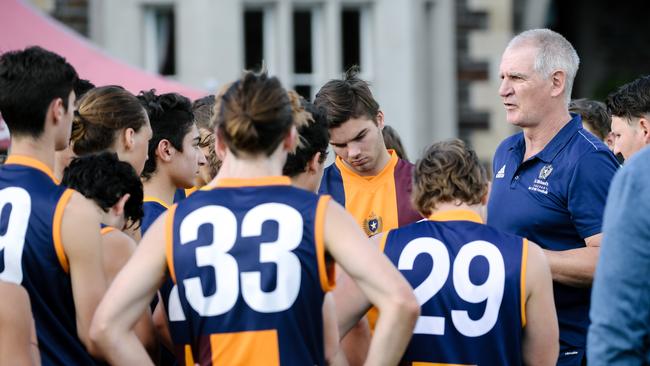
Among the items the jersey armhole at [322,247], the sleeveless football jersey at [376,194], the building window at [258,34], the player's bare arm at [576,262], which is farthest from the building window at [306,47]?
the jersey armhole at [322,247]

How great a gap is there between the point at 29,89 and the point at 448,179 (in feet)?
4.62

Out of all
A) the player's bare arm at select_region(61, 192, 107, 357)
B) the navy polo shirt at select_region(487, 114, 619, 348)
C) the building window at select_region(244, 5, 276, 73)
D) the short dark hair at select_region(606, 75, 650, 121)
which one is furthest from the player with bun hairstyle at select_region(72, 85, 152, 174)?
the building window at select_region(244, 5, 276, 73)

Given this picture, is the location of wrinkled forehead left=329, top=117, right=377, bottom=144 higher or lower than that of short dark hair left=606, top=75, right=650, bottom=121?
lower

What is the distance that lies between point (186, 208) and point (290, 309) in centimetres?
42

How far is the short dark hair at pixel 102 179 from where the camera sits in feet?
12.5

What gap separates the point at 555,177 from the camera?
182 inches

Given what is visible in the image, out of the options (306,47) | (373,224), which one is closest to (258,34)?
(306,47)

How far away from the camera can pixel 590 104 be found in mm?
5953

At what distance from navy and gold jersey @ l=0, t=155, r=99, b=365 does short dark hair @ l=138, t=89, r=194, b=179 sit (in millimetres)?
1174

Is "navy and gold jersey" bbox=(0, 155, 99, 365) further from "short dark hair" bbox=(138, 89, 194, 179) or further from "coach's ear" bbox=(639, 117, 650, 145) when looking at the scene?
"coach's ear" bbox=(639, 117, 650, 145)

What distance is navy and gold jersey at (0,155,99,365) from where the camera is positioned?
349cm

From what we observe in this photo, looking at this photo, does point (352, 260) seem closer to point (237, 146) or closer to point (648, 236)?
point (237, 146)

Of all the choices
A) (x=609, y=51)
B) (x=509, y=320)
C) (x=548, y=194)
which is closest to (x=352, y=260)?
(x=509, y=320)

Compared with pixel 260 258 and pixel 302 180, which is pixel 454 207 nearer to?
pixel 302 180
